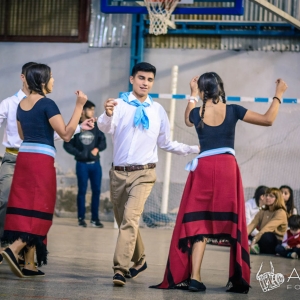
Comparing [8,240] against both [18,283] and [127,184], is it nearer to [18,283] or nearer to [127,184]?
[18,283]

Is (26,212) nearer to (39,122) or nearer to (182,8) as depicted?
(39,122)

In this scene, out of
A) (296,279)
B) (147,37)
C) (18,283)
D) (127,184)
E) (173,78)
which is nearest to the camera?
(18,283)

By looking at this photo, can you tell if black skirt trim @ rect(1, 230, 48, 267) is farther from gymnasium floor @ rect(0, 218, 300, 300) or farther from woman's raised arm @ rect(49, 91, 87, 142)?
woman's raised arm @ rect(49, 91, 87, 142)

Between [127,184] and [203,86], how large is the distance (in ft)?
3.52

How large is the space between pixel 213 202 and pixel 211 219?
0.14m

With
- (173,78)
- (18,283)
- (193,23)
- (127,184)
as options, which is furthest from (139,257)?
(193,23)

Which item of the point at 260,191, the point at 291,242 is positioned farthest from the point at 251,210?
the point at 291,242

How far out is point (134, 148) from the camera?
5.88 m

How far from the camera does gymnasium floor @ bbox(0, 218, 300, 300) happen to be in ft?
16.5

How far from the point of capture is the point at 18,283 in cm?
537

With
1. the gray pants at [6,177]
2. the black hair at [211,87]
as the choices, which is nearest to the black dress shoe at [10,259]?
the gray pants at [6,177]

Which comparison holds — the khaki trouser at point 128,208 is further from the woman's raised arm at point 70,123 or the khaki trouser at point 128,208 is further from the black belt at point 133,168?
the woman's raised arm at point 70,123

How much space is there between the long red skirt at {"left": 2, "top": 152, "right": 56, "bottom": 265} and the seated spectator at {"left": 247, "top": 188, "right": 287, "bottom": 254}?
4075mm

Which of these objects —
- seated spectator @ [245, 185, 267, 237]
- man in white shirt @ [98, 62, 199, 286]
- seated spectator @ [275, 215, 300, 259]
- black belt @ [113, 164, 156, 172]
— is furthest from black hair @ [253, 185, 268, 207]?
black belt @ [113, 164, 156, 172]
